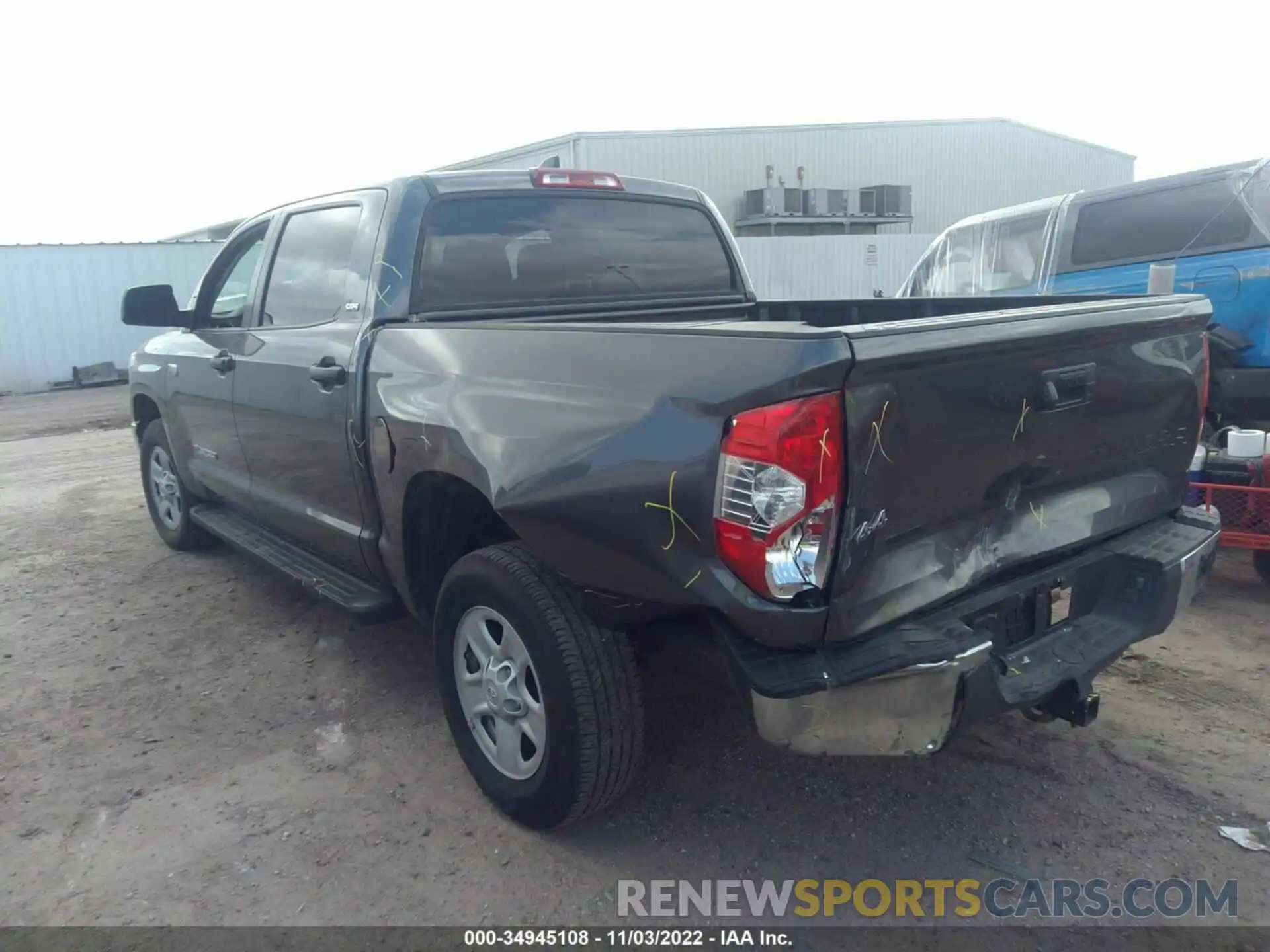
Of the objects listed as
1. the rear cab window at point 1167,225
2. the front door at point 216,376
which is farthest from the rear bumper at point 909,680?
the rear cab window at point 1167,225

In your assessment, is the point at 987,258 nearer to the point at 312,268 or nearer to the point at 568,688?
the point at 312,268

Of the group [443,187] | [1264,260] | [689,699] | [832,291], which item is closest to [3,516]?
[443,187]

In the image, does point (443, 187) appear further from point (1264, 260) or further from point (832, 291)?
point (832, 291)

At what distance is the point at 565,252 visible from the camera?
13.0ft

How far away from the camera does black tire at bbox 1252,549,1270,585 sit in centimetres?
476

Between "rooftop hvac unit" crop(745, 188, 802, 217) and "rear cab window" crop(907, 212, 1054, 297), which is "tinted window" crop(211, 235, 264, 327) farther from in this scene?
"rooftop hvac unit" crop(745, 188, 802, 217)

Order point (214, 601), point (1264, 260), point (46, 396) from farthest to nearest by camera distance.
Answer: point (46, 396) → point (1264, 260) → point (214, 601)

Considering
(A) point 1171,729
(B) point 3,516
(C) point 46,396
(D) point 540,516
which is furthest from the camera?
(C) point 46,396

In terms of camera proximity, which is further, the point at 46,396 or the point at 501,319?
the point at 46,396

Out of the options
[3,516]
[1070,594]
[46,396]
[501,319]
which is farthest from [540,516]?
[46,396]

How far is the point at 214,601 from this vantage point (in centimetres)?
506

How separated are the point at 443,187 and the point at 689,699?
2112 millimetres

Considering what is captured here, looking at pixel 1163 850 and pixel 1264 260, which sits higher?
pixel 1264 260

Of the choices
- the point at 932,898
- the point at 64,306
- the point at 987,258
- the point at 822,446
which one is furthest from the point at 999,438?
the point at 64,306
